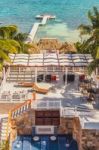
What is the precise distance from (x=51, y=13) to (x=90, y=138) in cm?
7245

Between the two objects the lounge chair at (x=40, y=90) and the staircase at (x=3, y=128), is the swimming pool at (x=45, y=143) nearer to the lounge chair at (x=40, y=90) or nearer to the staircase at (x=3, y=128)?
the staircase at (x=3, y=128)

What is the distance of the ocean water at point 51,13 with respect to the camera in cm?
7338

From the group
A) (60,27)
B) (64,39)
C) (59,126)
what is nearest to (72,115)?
(59,126)

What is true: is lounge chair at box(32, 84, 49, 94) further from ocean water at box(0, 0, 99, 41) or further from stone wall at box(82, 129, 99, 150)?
ocean water at box(0, 0, 99, 41)

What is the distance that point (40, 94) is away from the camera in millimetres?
29922

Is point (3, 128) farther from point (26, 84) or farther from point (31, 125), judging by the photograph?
point (26, 84)

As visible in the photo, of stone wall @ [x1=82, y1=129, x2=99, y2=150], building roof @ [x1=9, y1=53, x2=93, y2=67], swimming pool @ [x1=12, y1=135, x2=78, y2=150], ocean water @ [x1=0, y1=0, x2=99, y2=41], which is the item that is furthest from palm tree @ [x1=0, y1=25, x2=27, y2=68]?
ocean water @ [x1=0, y1=0, x2=99, y2=41]

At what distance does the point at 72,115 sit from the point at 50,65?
6.05 meters

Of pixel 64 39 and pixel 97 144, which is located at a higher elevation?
pixel 97 144

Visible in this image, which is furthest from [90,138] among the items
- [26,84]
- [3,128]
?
[26,84]

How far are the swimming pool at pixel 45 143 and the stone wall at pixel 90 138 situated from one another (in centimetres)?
117

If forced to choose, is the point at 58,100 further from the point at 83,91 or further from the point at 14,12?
the point at 14,12

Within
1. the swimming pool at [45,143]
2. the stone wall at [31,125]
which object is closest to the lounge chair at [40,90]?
the stone wall at [31,125]

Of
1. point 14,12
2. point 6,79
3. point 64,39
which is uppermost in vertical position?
point 6,79
